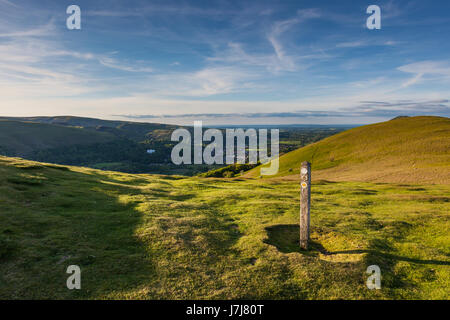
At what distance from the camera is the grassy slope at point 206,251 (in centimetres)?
1123

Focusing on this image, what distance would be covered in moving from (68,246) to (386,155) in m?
111

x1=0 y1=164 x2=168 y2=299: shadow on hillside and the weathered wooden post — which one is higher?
the weathered wooden post

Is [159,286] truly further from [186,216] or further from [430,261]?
[430,261]

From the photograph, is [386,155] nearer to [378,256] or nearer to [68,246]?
[378,256]

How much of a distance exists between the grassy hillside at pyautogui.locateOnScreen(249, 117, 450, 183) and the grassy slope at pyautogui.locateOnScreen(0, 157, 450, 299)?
54853 millimetres

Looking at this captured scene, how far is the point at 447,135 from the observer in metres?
98.2

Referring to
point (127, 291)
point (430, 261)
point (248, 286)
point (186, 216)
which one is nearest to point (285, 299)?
point (248, 286)

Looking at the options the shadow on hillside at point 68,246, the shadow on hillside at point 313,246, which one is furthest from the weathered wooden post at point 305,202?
the shadow on hillside at point 68,246

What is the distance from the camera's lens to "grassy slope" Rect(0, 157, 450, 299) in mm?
11234

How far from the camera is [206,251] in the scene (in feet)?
48.7

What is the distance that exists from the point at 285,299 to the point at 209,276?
3815 mm

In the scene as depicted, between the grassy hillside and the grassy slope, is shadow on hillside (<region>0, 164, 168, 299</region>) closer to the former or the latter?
the grassy slope

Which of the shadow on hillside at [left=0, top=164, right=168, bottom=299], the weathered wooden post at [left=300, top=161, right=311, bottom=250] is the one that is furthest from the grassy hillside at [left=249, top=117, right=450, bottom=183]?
the shadow on hillside at [left=0, top=164, right=168, bottom=299]
